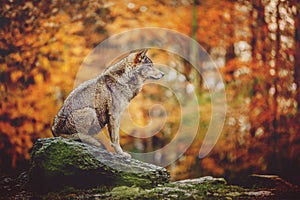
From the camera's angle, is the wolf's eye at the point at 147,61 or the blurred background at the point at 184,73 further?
the blurred background at the point at 184,73

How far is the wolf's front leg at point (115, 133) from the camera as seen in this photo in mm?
3952

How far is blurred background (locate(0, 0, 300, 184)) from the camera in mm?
4293

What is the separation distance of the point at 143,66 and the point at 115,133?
589 mm

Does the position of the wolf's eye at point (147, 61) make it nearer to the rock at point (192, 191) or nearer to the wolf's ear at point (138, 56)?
the wolf's ear at point (138, 56)

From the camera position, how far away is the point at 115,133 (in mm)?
3973

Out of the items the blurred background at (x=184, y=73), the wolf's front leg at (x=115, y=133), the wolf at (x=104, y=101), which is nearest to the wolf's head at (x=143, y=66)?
the wolf at (x=104, y=101)

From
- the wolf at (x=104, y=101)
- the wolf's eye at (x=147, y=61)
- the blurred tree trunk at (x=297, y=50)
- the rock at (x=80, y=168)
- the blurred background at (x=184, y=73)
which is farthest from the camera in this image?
the blurred tree trunk at (x=297, y=50)

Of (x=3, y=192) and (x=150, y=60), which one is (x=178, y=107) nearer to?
(x=150, y=60)

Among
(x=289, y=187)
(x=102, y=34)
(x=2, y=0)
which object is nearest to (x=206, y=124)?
(x=289, y=187)

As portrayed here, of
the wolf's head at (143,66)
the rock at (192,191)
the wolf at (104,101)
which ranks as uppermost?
the wolf's head at (143,66)

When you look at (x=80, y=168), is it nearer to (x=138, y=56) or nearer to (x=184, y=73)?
(x=138, y=56)

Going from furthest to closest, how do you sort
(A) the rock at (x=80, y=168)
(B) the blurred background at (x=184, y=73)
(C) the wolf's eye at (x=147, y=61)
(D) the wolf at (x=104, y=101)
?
(B) the blurred background at (x=184, y=73) < (C) the wolf's eye at (x=147, y=61) < (D) the wolf at (x=104, y=101) < (A) the rock at (x=80, y=168)

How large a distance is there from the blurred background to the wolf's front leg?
0.90ft

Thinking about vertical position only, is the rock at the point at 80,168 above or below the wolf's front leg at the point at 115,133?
below
